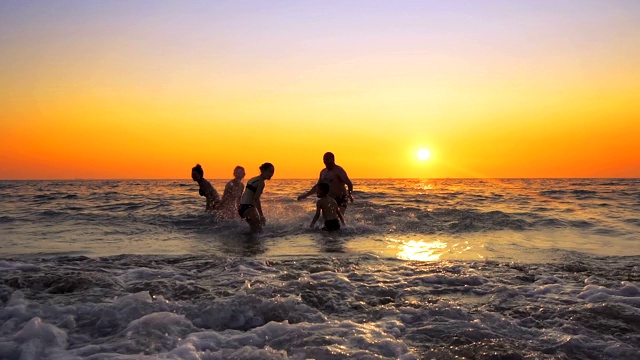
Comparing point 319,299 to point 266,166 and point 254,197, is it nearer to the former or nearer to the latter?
point 266,166

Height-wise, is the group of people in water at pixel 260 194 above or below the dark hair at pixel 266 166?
below

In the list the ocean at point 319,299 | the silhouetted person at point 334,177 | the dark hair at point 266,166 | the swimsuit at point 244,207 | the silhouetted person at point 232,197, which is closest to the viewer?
the ocean at point 319,299

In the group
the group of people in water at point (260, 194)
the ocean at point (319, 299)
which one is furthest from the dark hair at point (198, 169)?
the ocean at point (319, 299)

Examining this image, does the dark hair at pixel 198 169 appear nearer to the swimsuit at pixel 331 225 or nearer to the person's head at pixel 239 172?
the person's head at pixel 239 172

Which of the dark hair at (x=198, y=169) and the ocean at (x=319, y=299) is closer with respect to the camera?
the ocean at (x=319, y=299)

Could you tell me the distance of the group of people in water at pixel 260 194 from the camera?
1180 centimetres

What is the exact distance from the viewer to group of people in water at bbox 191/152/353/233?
11805 mm

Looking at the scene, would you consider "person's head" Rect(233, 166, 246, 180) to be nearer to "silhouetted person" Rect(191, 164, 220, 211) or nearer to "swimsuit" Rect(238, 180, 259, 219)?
"swimsuit" Rect(238, 180, 259, 219)

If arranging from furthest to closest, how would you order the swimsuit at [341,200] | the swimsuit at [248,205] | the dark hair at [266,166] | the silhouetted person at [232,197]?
the swimsuit at [341,200] → the silhouetted person at [232,197] → the swimsuit at [248,205] → the dark hair at [266,166]

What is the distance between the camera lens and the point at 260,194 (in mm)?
11820

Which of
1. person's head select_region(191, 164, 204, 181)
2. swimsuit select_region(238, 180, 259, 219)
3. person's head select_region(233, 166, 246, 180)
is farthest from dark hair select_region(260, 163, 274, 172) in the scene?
person's head select_region(191, 164, 204, 181)

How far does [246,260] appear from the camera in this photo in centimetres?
727

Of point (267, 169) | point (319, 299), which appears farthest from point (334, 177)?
point (319, 299)

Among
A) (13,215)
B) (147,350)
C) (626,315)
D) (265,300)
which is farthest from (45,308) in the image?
(13,215)
